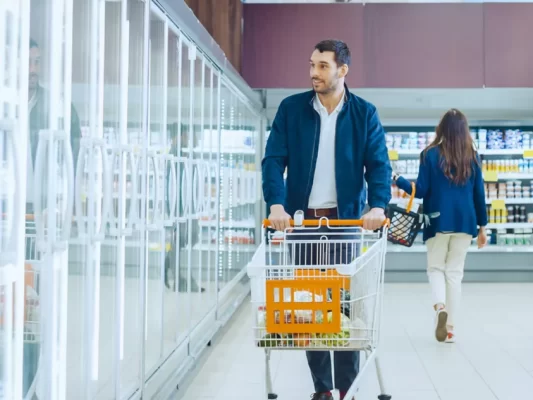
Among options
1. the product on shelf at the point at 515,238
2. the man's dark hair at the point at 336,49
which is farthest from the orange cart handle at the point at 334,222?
the product on shelf at the point at 515,238

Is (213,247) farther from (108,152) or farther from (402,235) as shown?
(108,152)

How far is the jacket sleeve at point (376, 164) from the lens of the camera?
3.06 metres

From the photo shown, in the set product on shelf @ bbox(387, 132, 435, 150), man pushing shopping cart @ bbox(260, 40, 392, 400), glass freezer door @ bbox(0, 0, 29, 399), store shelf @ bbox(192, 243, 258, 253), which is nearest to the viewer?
glass freezer door @ bbox(0, 0, 29, 399)

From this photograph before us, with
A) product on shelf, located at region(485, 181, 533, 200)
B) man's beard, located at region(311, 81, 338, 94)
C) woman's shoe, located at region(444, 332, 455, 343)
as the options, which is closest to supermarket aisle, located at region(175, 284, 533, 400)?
woman's shoe, located at region(444, 332, 455, 343)

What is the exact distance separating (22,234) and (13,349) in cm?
31

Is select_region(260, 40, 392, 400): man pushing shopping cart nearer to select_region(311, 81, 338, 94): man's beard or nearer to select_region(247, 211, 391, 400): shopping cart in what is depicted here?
select_region(311, 81, 338, 94): man's beard

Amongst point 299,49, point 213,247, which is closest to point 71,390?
point 213,247

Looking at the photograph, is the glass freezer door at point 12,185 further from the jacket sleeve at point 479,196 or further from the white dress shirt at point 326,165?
the jacket sleeve at point 479,196

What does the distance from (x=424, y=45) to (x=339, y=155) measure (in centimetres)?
565

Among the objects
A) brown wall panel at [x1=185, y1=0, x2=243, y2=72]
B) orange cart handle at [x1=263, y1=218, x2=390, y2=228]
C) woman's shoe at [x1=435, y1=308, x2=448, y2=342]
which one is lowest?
woman's shoe at [x1=435, y1=308, x2=448, y2=342]

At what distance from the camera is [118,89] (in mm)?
2959

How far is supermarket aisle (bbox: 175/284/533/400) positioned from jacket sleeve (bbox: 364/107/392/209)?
1.22 m

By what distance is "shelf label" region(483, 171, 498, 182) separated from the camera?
834 cm

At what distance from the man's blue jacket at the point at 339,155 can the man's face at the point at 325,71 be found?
0.12 m
